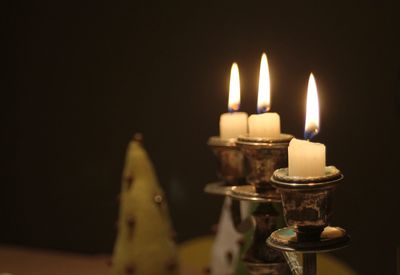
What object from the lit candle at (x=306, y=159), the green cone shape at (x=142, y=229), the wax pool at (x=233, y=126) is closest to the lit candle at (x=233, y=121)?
the wax pool at (x=233, y=126)

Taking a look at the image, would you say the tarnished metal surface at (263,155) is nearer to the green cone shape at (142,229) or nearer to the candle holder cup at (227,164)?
the candle holder cup at (227,164)

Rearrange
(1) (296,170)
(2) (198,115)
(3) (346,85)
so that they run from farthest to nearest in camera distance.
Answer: (2) (198,115) → (3) (346,85) → (1) (296,170)

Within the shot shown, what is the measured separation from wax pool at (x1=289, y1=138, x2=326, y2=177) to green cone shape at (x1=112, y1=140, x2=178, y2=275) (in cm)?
53

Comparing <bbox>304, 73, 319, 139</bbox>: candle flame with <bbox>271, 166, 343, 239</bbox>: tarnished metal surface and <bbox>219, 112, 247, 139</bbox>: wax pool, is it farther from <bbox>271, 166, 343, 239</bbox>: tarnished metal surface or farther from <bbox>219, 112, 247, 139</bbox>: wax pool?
<bbox>219, 112, 247, 139</bbox>: wax pool

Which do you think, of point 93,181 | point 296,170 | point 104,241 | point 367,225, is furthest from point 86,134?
point 296,170

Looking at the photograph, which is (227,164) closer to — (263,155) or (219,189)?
(219,189)

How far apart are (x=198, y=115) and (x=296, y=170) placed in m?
1.56

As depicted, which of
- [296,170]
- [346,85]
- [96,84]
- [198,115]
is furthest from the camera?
[96,84]

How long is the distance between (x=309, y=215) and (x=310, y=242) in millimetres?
25

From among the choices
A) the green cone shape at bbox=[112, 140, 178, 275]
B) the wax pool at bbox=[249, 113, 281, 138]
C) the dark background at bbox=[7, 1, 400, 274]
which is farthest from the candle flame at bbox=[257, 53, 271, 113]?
the dark background at bbox=[7, 1, 400, 274]

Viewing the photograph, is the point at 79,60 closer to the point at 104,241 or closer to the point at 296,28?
the point at 104,241

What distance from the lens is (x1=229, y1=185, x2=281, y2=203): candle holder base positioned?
85 centimetres

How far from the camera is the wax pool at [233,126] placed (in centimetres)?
102

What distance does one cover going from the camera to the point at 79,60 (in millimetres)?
2539
